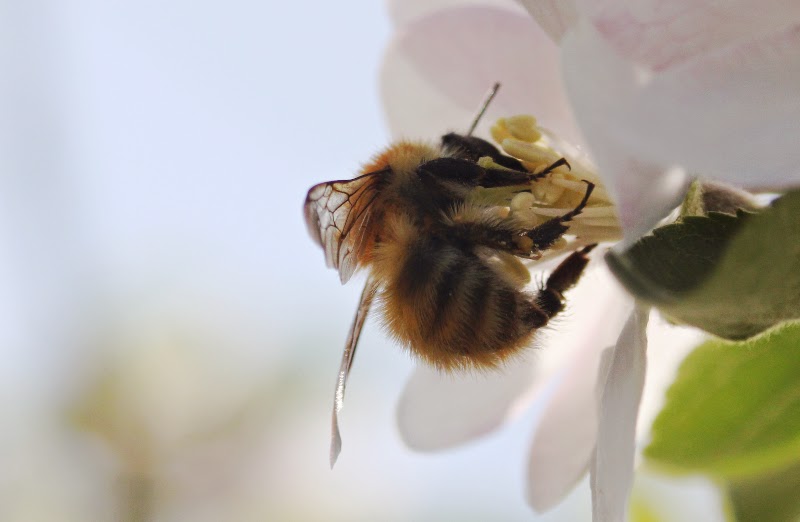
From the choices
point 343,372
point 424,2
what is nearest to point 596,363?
point 343,372

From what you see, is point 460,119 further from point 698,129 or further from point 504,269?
point 698,129

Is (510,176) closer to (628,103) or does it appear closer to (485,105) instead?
(485,105)

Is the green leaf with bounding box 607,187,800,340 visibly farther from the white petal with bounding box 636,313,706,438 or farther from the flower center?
the white petal with bounding box 636,313,706,438

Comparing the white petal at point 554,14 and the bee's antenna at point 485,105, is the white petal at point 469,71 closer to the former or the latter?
the bee's antenna at point 485,105

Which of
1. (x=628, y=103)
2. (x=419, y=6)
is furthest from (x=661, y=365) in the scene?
(x=628, y=103)

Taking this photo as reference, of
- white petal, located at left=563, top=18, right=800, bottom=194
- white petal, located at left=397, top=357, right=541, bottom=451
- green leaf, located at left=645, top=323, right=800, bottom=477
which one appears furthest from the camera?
white petal, located at left=397, top=357, right=541, bottom=451

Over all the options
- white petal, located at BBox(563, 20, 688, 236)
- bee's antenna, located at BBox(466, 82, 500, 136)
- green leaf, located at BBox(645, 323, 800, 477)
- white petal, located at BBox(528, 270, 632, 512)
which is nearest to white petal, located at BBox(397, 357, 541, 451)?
white petal, located at BBox(528, 270, 632, 512)
